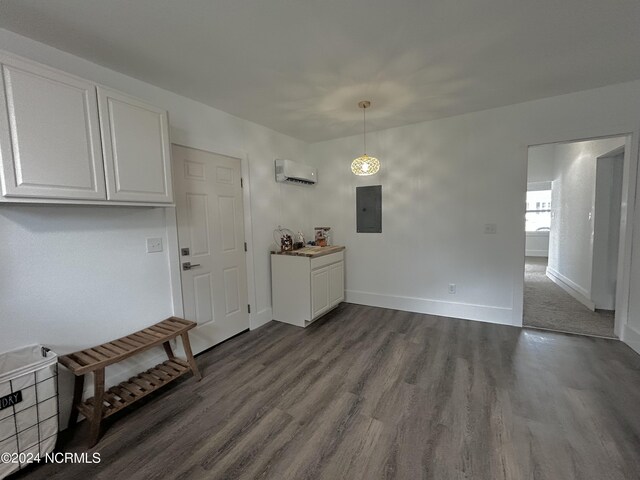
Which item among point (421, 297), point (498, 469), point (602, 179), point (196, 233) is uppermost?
point (602, 179)

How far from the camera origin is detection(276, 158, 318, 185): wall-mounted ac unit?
3.48 metres

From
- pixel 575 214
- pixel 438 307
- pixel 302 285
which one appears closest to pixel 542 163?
pixel 575 214

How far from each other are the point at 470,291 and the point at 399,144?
2120mm

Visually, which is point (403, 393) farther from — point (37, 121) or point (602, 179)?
point (602, 179)

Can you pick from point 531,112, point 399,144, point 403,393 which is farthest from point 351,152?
point 403,393

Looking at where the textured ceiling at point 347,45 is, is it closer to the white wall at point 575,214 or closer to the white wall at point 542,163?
the white wall at point 575,214

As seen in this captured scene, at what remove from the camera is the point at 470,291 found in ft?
10.7

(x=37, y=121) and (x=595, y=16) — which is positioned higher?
(x=595, y=16)

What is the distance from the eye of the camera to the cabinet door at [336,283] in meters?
3.56

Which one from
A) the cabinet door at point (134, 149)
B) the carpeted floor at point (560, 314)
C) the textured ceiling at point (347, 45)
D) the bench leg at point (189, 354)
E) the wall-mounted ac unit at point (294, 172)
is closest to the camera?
the textured ceiling at point (347, 45)

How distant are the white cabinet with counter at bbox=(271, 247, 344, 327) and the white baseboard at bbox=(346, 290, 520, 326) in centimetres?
61

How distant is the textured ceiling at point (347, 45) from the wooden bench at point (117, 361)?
2.04 metres

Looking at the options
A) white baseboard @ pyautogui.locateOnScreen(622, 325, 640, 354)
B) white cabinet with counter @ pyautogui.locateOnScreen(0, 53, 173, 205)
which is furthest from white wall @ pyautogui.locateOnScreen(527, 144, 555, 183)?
white cabinet with counter @ pyautogui.locateOnScreen(0, 53, 173, 205)

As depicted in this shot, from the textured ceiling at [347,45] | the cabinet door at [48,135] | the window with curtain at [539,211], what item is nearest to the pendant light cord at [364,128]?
the textured ceiling at [347,45]
